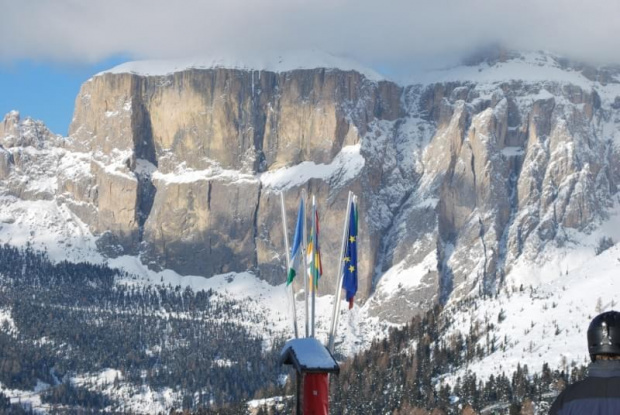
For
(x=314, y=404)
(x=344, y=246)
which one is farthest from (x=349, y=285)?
(x=314, y=404)

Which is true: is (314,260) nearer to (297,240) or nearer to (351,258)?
(351,258)

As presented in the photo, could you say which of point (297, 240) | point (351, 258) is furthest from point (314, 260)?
point (297, 240)

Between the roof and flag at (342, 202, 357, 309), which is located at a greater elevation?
flag at (342, 202, 357, 309)

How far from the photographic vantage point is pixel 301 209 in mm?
41312

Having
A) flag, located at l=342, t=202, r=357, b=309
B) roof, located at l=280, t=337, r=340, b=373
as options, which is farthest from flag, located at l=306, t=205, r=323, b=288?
roof, located at l=280, t=337, r=340, b=373

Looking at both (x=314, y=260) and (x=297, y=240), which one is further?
(x=297, y=240)

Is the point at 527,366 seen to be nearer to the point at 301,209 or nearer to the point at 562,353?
the point at 562,353

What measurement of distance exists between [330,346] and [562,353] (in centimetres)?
17067

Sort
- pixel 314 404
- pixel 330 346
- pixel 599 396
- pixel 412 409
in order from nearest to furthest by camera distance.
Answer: pixel 599 396 → pixel 314 404 → pixel 330 346 → pixel 412 409

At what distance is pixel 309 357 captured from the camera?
30141mm

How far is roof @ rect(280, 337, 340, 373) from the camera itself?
29.5 meters

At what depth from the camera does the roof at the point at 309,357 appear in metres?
29.5

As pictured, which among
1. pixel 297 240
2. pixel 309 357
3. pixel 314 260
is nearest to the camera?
pixel 309 357

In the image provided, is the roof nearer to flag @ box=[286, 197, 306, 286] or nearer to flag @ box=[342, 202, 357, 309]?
flag @ box=[342, 202, 357, 309]
